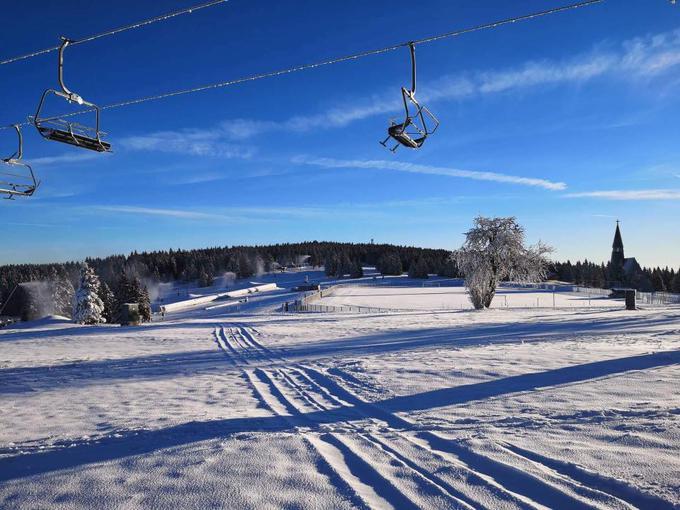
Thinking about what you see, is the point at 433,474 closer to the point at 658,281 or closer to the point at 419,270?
the point at 419,270

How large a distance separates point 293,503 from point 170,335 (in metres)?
19.8

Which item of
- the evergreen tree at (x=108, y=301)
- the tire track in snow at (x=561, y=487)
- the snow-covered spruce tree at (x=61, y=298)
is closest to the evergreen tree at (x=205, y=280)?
the snow-covered spruce tree at (x=61, y=298)

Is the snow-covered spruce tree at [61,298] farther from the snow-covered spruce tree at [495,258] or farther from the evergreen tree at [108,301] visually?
the snow-covered spruce tree at [495,258]

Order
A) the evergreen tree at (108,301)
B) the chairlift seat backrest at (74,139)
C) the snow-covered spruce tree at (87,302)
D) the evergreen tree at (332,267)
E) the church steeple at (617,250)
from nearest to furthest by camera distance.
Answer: the chairlift seat backrest at (74,139), the snow-covered spruce tree at (87,302), the evergreen tree at (108,301), the church steeple at (617,250), the evergreen tree at (332,267)

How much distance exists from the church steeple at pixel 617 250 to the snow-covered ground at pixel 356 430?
75.7 meters

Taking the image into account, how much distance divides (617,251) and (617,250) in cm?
19

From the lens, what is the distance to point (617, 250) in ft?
258

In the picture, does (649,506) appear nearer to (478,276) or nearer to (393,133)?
(393,133)

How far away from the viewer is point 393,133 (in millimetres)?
7234

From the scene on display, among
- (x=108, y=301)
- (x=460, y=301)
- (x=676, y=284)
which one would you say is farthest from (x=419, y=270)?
(x=108, y=301)

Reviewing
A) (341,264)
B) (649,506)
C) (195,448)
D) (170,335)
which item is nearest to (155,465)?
(195,448)

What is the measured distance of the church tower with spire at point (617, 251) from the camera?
256ft

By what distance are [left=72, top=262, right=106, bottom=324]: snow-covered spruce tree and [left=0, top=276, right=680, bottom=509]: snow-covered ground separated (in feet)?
101

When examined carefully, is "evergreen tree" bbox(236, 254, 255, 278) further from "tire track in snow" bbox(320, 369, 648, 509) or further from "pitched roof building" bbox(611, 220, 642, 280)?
"tire track in snow" bbox(320, 369, 648, 509)
